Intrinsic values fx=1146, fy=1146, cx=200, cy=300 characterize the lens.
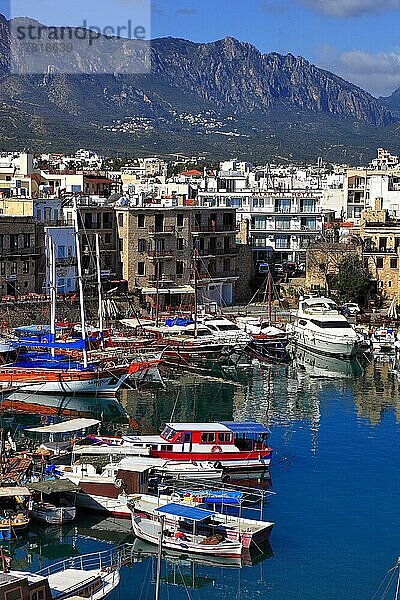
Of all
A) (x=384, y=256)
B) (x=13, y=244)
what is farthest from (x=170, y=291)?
(x=384, y=256)

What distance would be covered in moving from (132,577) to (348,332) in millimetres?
27201

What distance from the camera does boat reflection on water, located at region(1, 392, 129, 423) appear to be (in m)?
36.8

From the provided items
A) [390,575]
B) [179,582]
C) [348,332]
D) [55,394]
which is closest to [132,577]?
[179,582]

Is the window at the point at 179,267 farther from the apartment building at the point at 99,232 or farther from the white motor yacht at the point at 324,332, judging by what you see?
the white motor yacht at the point at 324,332

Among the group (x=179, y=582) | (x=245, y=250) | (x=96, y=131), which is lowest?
(x=179, y=582)

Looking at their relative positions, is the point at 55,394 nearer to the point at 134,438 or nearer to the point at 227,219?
the point at 134,438

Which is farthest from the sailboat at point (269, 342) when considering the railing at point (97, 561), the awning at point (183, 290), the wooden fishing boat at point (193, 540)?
the railing at point (97, 561)

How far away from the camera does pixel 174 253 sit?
5834 cm

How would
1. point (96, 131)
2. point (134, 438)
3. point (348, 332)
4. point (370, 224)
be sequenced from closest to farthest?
point (134, 438) < point (348, 332) < point (370, 224) < point (96, 131)

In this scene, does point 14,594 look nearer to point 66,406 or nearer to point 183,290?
point 66,406

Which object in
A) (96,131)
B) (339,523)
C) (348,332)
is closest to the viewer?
(339,523)

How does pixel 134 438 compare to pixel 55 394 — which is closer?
pixel 134 438

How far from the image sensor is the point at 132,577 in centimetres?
2275

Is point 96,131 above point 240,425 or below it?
above
